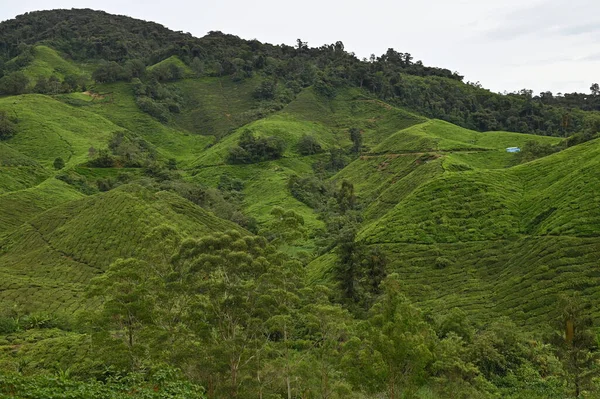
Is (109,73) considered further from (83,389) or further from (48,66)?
(83,389)

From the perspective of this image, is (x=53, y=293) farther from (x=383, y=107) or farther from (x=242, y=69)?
(x=242, y=69)

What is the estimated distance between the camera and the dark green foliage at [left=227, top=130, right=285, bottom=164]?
390 ft

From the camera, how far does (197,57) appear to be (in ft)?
644

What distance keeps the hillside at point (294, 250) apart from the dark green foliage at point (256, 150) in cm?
55

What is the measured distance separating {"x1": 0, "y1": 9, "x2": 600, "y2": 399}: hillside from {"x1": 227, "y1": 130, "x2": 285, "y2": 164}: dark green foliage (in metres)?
0.55

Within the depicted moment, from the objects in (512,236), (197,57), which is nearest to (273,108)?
(197,57)

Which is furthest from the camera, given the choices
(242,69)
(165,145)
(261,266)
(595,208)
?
(242,69)

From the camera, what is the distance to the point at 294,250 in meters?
72.8

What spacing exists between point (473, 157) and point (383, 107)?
66.3m

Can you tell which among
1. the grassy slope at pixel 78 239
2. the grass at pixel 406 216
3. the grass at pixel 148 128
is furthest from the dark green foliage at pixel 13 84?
the grassy slope at pixel 78 239

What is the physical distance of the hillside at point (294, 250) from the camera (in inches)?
902

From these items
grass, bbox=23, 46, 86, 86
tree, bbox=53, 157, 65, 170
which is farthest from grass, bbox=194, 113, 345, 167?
grass, bbox=23, 46, 86, 86

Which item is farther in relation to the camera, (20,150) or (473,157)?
(20,150)

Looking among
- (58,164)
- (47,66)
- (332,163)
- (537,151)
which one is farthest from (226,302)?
(47,66)
